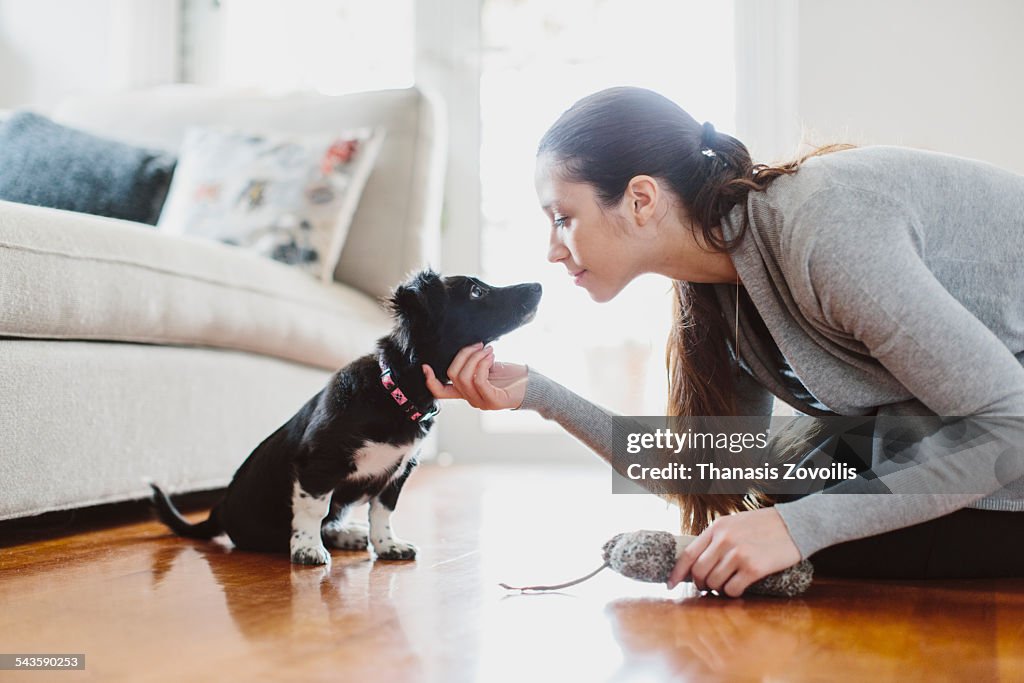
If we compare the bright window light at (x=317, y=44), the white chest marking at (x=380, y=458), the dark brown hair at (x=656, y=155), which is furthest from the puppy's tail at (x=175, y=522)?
the bright window light at (x=317, y=44)

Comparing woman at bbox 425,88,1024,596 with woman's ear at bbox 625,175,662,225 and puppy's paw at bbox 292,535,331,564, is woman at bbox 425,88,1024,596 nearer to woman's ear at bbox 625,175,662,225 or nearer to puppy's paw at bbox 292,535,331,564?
woman's ear at bbox 625,175,662,225

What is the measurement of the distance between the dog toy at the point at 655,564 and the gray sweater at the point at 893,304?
0.08 m

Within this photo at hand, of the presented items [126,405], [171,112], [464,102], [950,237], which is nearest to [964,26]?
[464,102]

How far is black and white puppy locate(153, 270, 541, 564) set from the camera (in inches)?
58.4

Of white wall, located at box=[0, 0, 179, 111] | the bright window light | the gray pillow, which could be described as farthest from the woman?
white wall, located at box=[0, 0, 179, 111]

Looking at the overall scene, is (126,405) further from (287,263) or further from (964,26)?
(964,26)

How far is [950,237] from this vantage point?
4.55 ft

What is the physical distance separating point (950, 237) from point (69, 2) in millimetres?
3885

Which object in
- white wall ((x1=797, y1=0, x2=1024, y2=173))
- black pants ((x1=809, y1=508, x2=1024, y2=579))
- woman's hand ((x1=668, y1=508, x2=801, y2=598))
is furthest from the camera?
white wall ((x1=797, y1=0, x2=1024, y2=173))

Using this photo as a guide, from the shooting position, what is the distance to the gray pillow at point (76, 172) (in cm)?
255

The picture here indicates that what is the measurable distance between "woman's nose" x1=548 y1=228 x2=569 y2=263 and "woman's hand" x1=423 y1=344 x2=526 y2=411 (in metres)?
0.18

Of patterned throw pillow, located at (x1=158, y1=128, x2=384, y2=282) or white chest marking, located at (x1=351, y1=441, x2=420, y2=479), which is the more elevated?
patterned throw pillow, located at (x1=158, y1=128, x2=384, y2=282)

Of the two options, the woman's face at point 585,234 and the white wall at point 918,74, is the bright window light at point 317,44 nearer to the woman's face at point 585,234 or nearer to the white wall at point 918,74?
the white wall at point 918,74

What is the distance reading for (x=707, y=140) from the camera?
148 centimetres
